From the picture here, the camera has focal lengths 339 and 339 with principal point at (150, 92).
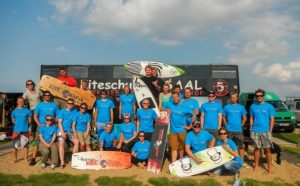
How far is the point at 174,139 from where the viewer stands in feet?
29.9

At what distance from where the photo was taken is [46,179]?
8109mm

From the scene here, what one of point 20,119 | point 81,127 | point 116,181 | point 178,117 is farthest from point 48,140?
point 178,117

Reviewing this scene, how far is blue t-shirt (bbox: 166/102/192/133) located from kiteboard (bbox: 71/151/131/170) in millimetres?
1537

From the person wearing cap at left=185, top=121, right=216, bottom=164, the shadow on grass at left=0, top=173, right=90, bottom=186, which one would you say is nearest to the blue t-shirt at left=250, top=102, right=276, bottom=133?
the person wearing cap at left=185, top=121, right=216, bottom=164

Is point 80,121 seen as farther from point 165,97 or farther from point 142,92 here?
point 142,92

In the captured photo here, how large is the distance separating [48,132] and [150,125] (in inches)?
114

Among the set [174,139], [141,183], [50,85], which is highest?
[50,85]

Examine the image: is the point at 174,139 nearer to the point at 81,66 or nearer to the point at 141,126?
the point at 141,126

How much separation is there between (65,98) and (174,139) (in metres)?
4.38

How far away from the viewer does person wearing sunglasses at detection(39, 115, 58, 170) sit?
9469 millimetres

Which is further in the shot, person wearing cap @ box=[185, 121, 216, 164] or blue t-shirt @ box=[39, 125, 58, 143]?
blue t-shirt @ box=[39, 125, 58, 143]

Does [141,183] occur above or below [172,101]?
below

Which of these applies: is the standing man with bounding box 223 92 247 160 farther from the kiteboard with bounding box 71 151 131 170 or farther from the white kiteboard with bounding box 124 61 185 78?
the white kiteboard with bounding box 124 61 185 78

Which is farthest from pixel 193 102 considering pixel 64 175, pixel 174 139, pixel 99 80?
pixel 99 80
